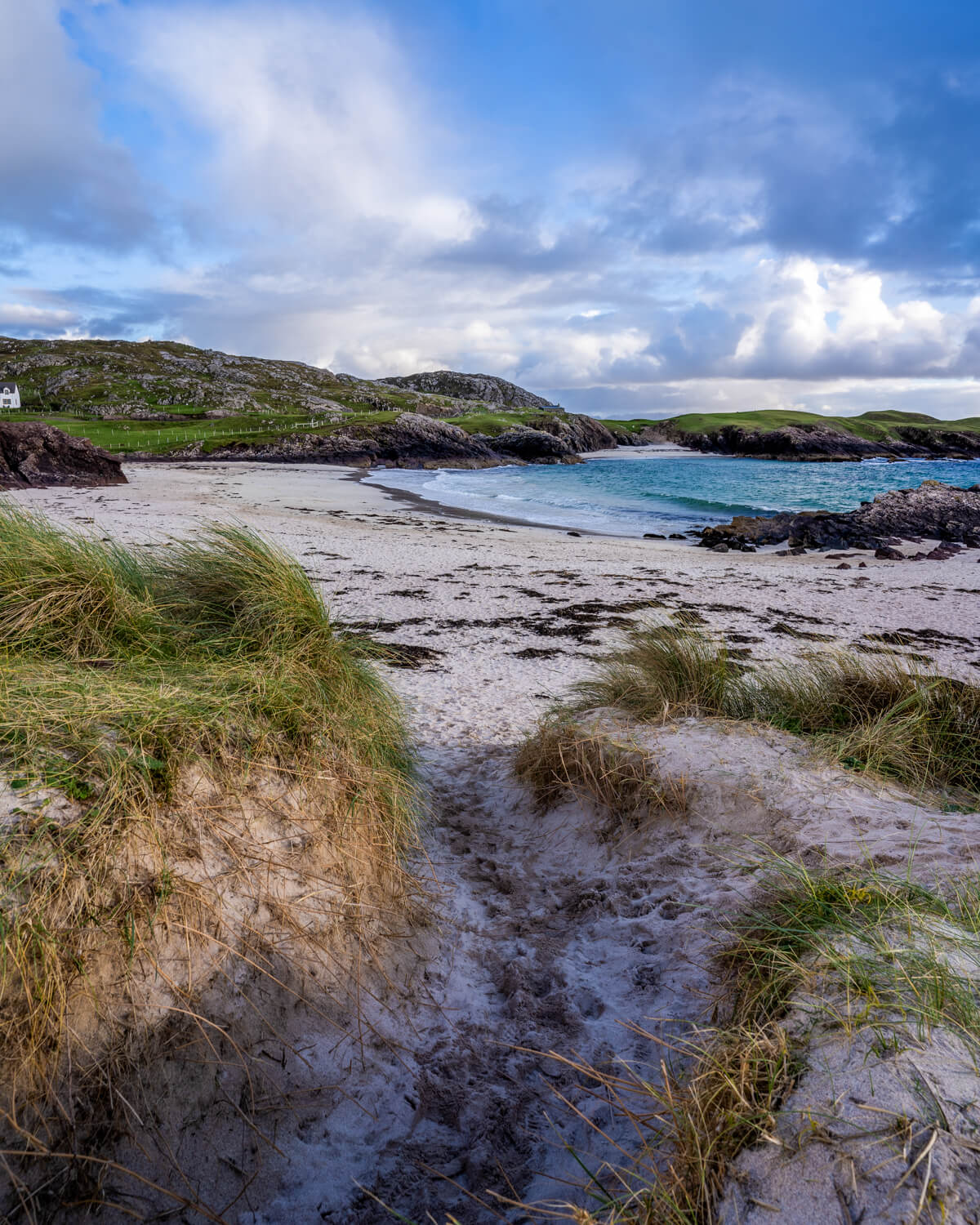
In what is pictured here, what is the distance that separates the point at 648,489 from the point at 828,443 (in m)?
64.2

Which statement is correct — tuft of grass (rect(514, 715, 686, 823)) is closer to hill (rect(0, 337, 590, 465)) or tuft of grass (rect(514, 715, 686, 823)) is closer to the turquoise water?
the turquoise water

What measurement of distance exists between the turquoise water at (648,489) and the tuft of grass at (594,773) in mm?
20994

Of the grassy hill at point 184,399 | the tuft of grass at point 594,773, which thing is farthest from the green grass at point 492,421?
the tuft of grass at point 594,773

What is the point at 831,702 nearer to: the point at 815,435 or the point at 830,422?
the point at 815,435

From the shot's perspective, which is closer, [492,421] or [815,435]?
[492,421]

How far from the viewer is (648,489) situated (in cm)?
4481

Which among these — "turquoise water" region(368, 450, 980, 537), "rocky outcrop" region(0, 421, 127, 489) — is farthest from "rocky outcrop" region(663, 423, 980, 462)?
"rocky outcrop" region(0, 421, 127, 489)

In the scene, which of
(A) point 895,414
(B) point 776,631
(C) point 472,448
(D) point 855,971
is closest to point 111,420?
(C) point 472,448

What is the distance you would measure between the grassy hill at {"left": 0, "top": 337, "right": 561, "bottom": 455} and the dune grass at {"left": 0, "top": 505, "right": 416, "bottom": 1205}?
50344mm

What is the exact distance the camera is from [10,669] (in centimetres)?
309

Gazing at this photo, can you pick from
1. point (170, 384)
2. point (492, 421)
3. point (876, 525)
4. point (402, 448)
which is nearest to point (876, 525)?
point (876, 525)

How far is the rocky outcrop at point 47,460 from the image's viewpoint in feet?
80.8

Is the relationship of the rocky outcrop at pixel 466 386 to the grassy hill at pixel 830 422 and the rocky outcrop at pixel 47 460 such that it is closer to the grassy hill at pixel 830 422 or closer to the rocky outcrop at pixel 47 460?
the grassy hill at pixel 830 422

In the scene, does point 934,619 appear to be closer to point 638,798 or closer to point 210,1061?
point 638,798
